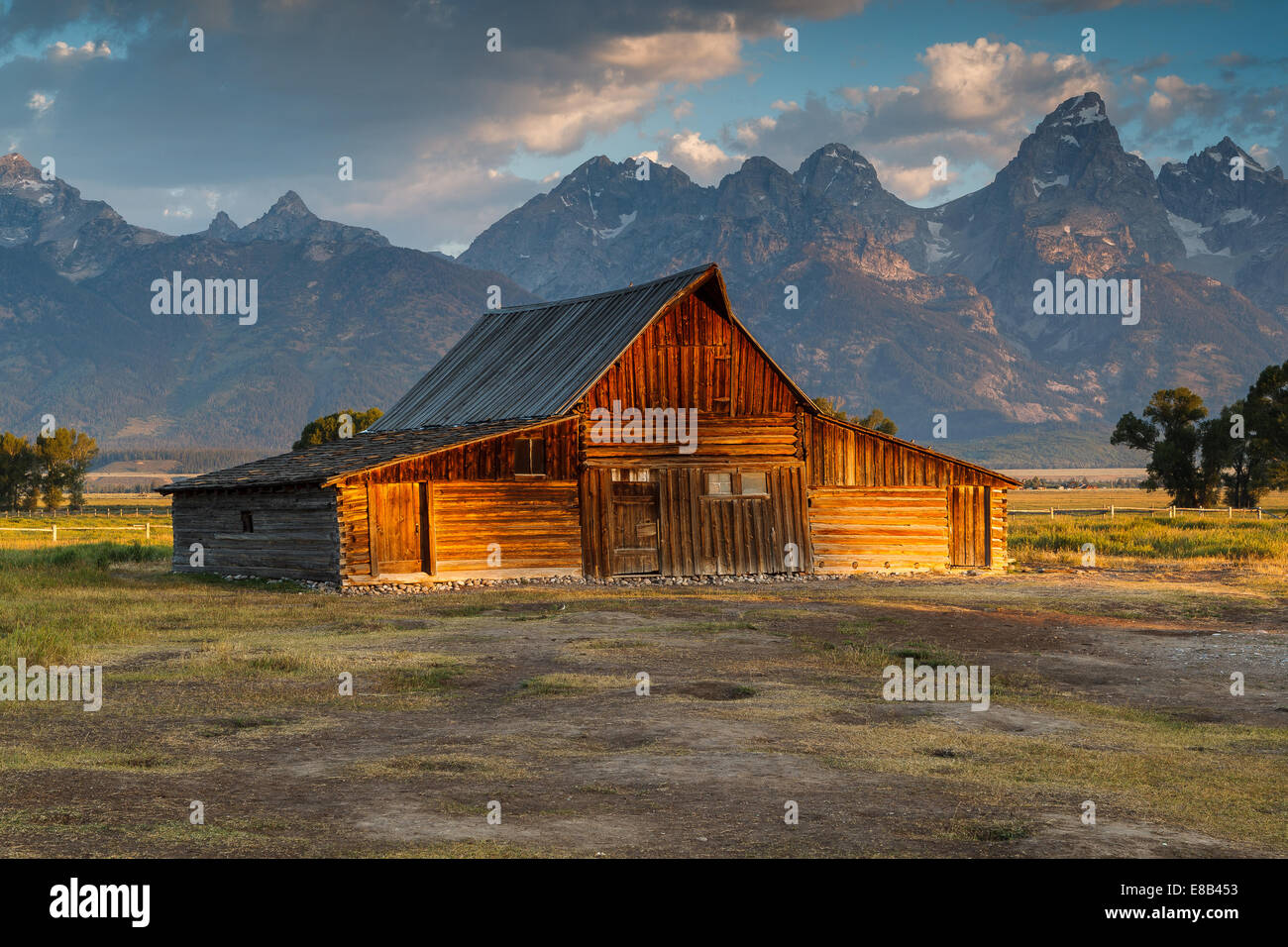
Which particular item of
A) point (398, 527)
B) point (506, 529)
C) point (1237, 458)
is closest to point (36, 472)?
point (398, 527)

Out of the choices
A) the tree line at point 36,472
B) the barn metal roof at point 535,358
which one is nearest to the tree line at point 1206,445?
the barn metal roof at point 535,358

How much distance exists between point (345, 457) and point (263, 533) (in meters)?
2.96

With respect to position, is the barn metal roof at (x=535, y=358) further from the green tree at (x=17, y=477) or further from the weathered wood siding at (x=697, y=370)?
the green tree at (x=17, y=477)

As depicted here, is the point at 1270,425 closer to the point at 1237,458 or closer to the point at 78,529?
the point at 1237,458

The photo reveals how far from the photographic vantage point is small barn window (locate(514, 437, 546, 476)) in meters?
36.3

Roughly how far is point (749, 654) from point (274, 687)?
7.42m

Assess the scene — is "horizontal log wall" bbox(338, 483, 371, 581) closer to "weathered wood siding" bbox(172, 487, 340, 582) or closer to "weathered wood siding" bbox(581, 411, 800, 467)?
"weathered wood siding" bbox(172, 487, 340, 582)

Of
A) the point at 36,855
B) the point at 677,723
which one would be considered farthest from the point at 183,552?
the point at 36,855

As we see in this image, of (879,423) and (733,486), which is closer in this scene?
(733,486)

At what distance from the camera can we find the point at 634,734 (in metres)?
14.5

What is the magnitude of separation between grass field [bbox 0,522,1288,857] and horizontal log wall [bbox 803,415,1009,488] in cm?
1177

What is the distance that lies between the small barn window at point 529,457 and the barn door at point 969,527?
44.1ft
